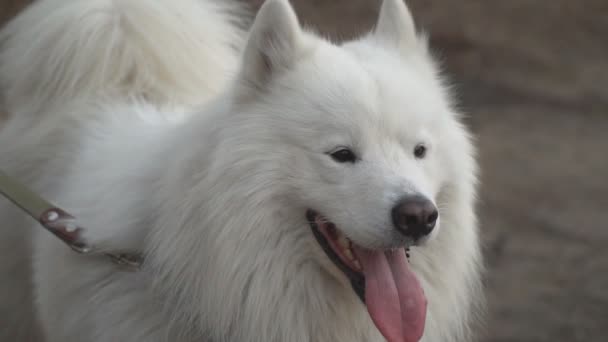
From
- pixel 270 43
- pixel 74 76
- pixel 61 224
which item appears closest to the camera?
pixel 270 43

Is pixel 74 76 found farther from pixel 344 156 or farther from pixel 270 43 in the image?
pixel 344 156

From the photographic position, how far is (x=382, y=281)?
3.14m

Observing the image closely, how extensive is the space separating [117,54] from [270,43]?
1305mm

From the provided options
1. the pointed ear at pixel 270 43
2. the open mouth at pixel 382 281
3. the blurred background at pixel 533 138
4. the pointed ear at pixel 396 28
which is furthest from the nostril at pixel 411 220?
the blurred background at pixel 533 138

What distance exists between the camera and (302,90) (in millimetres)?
3258

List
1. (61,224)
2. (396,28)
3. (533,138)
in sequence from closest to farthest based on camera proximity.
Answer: (61,224)
(396,28)
(533,138)

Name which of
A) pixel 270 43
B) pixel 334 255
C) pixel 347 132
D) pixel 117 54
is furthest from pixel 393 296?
pixel 117 54

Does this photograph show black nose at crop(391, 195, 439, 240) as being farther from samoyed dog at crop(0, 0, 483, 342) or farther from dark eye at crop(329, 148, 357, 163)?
dark eye at crop(329, 148, 357, 163)

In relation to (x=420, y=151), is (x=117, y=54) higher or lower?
higher

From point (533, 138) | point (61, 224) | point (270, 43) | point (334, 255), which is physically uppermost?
point (270, 43)

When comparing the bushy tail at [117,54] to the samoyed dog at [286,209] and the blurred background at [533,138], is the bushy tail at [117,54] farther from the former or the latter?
the blurred background at [533,138]

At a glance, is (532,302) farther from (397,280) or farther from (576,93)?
(576,93)

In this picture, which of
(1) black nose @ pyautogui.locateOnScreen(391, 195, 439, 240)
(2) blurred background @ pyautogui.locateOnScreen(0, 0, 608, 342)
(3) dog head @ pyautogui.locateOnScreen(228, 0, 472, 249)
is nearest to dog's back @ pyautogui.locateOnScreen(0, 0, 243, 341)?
(3) dog head @ pyautogui.locateOnScreen(228, 0, 472, 249)

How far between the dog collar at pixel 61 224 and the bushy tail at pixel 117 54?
32.1 inches
